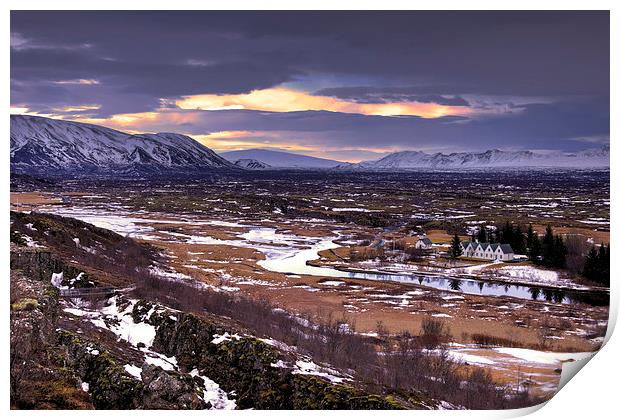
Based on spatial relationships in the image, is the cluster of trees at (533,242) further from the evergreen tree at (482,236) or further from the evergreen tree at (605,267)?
the evergreen tree at (605,267)

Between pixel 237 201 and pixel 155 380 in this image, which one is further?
pixel 237 201

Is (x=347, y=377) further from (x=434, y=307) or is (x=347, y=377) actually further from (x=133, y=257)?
(x=133, y=257)

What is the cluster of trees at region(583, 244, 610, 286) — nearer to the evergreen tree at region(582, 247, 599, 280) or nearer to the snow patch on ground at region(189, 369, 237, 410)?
the evergreen tree at region(582, 247, 599, 280)

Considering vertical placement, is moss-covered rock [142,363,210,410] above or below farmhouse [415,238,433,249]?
below

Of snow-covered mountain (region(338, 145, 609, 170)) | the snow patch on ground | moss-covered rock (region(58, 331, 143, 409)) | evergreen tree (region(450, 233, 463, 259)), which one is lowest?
the snow patch on ground

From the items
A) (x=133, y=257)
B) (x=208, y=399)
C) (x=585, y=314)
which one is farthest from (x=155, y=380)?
(x=585, y=314)

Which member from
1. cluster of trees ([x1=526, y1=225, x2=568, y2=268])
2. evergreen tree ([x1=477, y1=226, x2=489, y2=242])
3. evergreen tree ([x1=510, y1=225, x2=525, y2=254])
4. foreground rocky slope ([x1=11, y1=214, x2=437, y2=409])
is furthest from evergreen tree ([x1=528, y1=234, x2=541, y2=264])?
foreground rocky slope ([x1=11, y1=214, x2=437, y2=409])

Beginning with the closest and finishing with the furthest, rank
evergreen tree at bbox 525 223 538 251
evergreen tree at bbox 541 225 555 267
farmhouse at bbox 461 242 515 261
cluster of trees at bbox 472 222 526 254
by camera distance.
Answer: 1. evergreen tree at bbox 541 225 555 267
2. evergreen tree at bbox 525 223 538 251
3. farmhouse at bbox 461 242 515 261
4. cluster of trees at bbox 472 222 526 254

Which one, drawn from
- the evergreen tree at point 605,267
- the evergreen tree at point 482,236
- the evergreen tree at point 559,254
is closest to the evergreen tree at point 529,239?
the evergreen tree at point 559,254

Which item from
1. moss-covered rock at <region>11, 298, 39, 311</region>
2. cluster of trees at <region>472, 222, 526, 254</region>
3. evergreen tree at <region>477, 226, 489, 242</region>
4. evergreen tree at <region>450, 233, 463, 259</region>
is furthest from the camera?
evergreen tree at <region>477, 226, 489, 242</region>
